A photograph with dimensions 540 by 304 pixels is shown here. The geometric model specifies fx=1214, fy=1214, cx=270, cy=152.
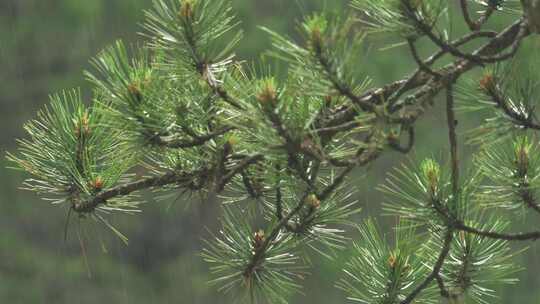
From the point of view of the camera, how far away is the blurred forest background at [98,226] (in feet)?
15.6

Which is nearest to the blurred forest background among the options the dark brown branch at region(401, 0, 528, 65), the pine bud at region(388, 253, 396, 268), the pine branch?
the pine bud at region(388, 253, 396, 268)

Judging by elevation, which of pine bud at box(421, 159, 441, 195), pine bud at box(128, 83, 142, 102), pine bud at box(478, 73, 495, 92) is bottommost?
pine bud at box(128, 83, 142, 102)

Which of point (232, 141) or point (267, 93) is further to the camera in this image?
point (232, 141)

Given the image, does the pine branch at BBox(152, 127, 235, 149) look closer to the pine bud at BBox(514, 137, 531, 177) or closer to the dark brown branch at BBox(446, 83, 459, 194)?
the dark brown branch at BBox(446, 83, 459, 194)

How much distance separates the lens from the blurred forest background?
4758 mm

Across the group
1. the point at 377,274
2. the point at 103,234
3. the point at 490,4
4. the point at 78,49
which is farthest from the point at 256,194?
the point at 78,49

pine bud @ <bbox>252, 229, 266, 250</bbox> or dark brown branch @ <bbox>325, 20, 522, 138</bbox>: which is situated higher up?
dark brown branch @ <bbox>325, 20, 522, 138</bbox>

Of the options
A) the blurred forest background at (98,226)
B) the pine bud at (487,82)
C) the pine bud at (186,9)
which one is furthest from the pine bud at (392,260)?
the blurred forest background at (98,226)

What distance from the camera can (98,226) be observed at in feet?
15.9

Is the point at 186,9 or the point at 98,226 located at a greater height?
the point at 98,226

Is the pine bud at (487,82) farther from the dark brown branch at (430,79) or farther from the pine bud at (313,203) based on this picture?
the pine bud at (313,203)

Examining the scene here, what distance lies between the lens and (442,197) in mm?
980

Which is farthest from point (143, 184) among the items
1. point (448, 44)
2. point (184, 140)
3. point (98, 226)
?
point (98, 226)

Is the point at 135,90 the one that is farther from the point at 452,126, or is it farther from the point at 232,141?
the point at 452,126
